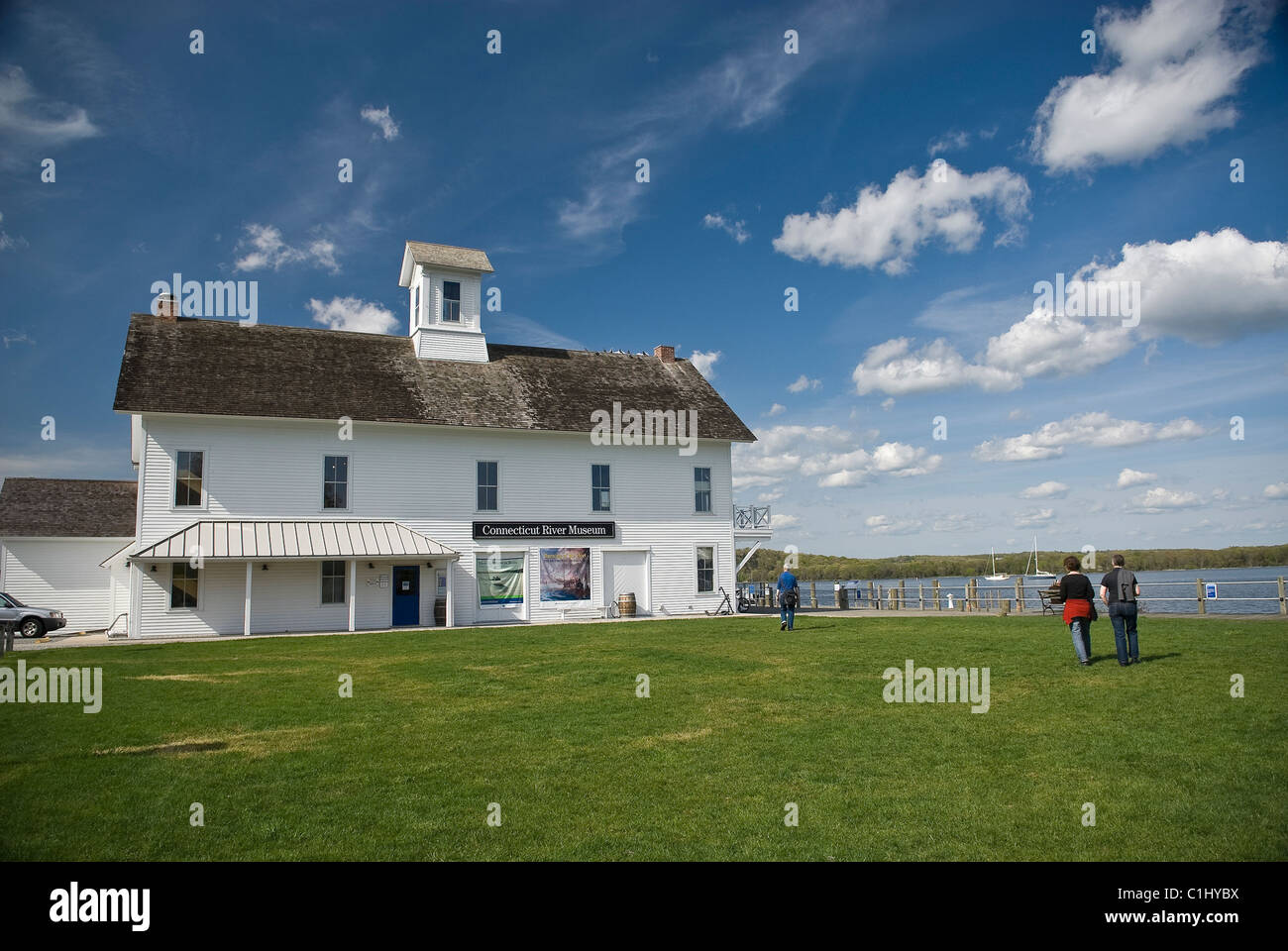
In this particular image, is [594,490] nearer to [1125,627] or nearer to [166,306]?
[166,306]

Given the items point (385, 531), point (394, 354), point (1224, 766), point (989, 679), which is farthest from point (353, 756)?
point (394, 354)

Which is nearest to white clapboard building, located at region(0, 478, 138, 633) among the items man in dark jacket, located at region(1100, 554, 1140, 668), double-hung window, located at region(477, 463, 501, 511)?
double-hung window, located at region(477, 463, 501, 511)

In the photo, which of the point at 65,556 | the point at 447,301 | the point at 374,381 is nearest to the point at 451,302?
the point at 447,301

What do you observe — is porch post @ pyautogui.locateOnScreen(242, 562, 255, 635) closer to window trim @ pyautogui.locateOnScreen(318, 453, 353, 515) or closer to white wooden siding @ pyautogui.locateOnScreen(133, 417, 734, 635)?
white wooden siding @ pyautogui.locateOnScreen(133, 417, 734, 635)

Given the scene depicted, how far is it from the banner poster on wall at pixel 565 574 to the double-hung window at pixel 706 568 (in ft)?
15.0

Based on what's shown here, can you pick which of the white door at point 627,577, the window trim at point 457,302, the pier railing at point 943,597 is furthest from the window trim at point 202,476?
the pier railing at point 943,597

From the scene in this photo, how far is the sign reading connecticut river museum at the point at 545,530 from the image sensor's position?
29.1 m

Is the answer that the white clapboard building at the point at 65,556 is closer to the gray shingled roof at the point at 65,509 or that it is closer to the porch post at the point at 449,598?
the gray shingled roof at the point at 65,509

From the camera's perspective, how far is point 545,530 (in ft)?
98.1

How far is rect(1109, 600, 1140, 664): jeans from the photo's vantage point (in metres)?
13.6

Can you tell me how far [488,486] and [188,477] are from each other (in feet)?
30.0
